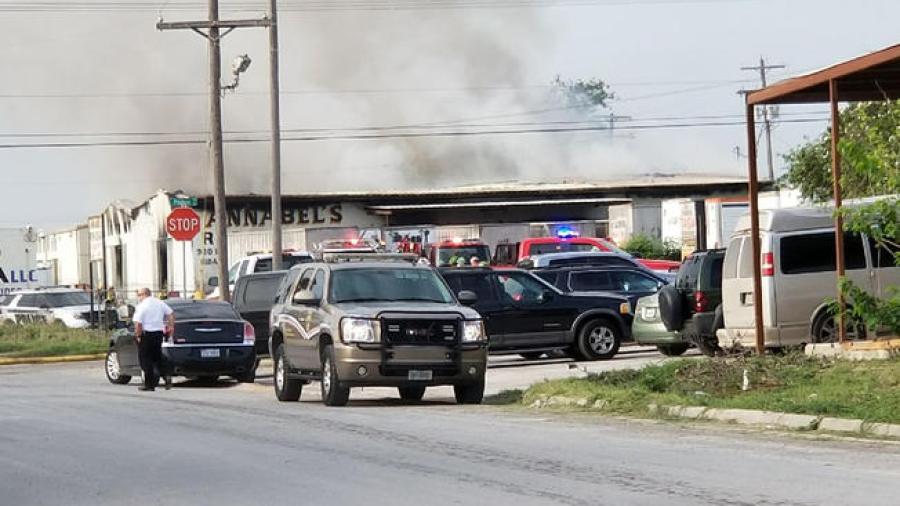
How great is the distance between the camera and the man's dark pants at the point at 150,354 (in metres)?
26.2

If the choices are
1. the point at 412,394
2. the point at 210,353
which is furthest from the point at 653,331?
the point at 210,353

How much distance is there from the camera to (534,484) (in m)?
11.5

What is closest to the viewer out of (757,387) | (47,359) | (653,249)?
(757,387)

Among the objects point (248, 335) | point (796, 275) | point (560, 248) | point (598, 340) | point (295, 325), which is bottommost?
point (598, 340)

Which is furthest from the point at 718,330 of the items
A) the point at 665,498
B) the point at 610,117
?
the point at 610,117

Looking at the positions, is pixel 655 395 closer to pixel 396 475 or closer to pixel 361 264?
pixel 361 264

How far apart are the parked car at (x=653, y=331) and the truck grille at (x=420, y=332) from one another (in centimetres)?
625

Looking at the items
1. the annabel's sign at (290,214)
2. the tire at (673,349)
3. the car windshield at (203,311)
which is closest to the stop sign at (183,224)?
the car windshield at (203,311)

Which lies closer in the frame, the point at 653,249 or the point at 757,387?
the point at 757,387

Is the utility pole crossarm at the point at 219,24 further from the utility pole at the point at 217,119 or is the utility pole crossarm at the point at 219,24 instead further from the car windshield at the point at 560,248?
the car windshield at the point at 560,248

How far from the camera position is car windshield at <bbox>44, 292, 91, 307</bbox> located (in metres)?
48.0

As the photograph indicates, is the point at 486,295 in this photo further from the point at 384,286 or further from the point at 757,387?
the point at 757,387

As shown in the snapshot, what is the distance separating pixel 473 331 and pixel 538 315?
785cm

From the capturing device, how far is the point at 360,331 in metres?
20.1
